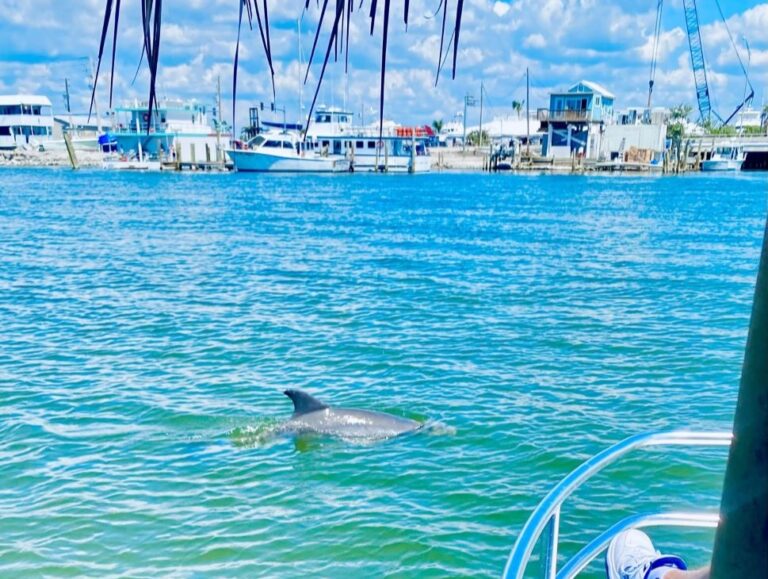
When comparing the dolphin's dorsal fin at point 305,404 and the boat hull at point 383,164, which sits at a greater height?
the boat hull at point 383,164

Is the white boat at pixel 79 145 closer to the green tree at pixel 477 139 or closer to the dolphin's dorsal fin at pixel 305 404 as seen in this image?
the green tree at pixel 477 139

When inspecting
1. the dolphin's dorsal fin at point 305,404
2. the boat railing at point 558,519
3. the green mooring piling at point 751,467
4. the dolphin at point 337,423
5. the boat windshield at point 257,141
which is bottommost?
the dolphin at point 337,423

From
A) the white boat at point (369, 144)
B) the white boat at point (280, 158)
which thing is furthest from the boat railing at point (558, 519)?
the white boat at point (369, 144)

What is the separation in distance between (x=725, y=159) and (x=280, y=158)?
72.0m

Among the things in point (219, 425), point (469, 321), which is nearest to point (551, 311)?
point (469, 321)

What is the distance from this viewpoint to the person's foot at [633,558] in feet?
13.1

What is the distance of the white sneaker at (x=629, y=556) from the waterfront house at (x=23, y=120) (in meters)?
150

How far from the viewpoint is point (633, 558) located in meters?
4.23

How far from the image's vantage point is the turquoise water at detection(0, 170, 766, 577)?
9.24 meters

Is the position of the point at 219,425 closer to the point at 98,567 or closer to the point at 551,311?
the point at 98,567

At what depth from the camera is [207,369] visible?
52.5ft

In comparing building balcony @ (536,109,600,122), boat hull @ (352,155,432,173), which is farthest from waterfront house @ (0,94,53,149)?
building balcony @ (536,109,600,122)

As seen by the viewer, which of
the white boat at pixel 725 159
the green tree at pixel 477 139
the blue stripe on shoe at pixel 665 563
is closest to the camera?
the blue stripe on shoe at pixel 665 563

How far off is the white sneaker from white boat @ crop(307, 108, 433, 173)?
336 ft
